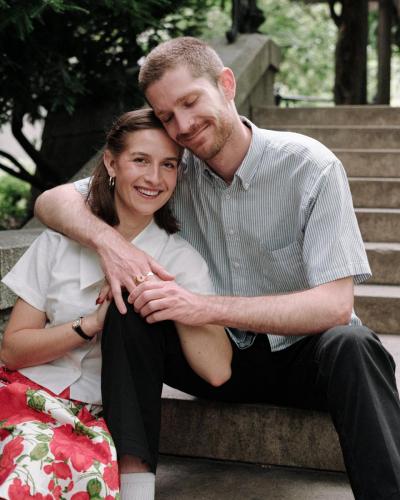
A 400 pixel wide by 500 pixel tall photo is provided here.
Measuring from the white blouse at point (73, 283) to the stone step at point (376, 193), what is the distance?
2.68 m

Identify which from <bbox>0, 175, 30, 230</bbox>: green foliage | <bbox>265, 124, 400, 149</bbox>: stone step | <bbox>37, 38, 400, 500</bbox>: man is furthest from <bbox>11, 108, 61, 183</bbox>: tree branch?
<bbox>37, 38, 400, 500</bbox>: man

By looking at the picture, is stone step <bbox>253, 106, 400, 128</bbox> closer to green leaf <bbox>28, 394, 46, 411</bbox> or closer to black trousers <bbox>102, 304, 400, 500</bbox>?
black trousers <bbox>102, 304, 400, 500</bbox>

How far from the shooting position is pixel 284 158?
8.68ft

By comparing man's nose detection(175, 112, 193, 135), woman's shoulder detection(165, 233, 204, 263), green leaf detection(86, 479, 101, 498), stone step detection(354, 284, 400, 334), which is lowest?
stone step detection(354, 284, 400, 334)

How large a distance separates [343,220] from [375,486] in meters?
0.83

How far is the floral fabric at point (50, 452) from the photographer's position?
2064 mm

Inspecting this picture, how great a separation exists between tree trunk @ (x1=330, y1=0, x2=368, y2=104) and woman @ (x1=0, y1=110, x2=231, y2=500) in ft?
24.3

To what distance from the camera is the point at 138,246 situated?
269 centimetres

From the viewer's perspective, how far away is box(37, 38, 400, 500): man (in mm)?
2186

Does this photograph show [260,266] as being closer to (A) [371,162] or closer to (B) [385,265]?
(B) [385,265]

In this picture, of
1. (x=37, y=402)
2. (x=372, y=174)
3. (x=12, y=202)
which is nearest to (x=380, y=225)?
(x=372, y=174)

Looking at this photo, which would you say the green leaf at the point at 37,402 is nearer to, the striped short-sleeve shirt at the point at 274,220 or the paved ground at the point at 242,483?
the paved ground at the point at 242,483

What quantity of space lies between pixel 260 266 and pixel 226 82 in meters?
0.66

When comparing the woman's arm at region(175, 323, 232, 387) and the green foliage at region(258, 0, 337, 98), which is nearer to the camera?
the woman's arm at region(175, 323, 232, 387)
